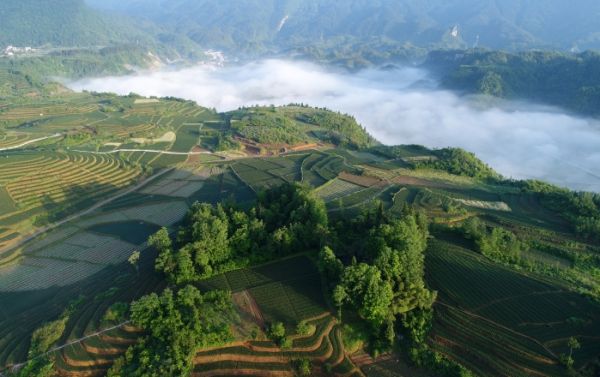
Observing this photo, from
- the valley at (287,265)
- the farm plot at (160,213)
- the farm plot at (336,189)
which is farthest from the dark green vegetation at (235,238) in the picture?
the farm plot at (336,189)

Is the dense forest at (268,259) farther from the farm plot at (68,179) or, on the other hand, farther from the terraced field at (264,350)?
the farm plot at (68,179)

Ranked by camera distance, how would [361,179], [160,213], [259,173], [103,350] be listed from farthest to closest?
[259,173] < [361,179] < [160,213] < [103,350]

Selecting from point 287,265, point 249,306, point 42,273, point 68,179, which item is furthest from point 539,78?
point 42,273

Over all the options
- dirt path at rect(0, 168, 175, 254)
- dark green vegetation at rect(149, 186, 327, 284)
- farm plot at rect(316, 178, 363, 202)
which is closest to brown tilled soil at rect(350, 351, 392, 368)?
dark green vegetation at rect(149, 186, 327, 284)

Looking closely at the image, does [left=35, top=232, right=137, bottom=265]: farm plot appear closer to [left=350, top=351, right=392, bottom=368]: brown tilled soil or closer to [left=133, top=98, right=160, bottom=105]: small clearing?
[left=350, top=351, right=392, bottom=368]: brown tilled soil

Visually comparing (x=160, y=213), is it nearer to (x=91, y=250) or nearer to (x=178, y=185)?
(x=178, y=185)
